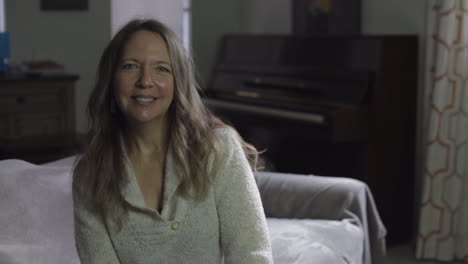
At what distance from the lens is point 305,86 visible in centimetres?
421

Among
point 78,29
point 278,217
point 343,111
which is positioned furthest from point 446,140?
point 78,29

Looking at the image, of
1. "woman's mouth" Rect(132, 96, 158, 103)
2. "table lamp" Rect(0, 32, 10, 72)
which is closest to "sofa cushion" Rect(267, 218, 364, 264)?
"woman's mouth" Rect(132, 96, 158, 103)

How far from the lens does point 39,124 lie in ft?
11.4

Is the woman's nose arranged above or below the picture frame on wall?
below

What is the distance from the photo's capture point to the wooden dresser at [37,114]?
130 inches

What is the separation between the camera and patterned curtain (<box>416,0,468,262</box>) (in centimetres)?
373

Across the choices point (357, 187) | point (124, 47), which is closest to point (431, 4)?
point (357, 187)

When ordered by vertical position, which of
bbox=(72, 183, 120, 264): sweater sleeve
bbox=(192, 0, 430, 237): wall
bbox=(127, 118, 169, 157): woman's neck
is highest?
bbox=(192, 0, 430, 237): wall

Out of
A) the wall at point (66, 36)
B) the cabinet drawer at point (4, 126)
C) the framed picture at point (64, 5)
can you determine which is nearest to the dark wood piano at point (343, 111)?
the wall at point (66, 36)

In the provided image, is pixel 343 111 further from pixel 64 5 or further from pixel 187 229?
pixel 187 229

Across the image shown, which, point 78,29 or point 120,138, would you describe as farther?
point 78,29

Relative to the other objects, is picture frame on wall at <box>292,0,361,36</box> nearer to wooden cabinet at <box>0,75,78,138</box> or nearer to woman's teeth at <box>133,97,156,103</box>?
wooden cabinet at <box>0,75,78,138</box>

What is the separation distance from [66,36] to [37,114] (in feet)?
1.40

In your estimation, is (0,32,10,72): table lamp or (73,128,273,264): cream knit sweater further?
(0,32,10,72): table lamp
